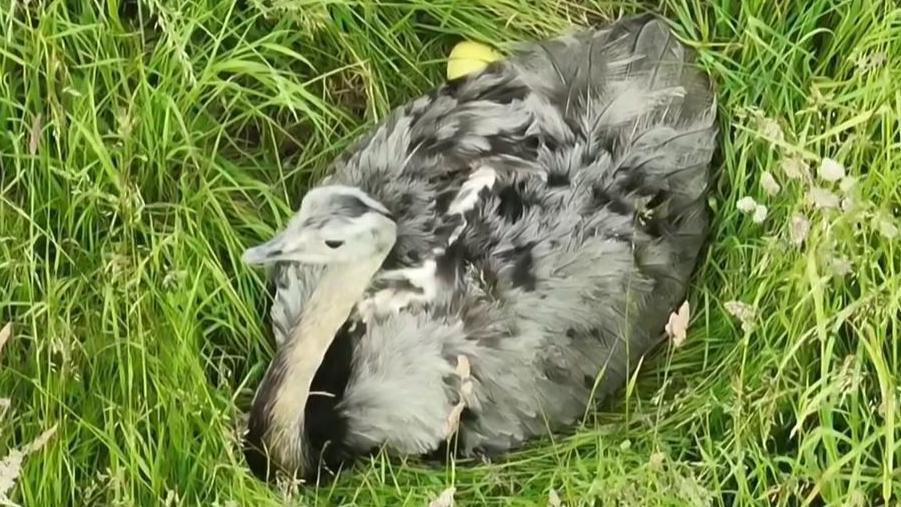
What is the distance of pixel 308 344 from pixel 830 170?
0.66 m

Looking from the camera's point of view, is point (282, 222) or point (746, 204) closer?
point (746, 204)

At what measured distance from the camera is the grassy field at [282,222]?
178 centimetres

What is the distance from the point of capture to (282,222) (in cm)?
196

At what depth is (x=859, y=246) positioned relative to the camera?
1.80m

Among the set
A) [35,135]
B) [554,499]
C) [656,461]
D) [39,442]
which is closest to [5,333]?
[39,442]

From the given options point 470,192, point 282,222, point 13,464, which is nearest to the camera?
point 13,464

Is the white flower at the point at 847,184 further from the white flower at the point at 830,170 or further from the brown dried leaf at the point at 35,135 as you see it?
the brown dried leaf at the point at 35,135

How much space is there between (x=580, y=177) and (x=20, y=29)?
776 mm

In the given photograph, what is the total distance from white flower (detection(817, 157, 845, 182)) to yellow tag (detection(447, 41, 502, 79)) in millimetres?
528

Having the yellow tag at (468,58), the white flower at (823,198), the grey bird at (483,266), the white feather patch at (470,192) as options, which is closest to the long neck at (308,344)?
the grey bird at (483,266)

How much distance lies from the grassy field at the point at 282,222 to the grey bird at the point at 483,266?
0.26 ft

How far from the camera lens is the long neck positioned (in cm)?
175

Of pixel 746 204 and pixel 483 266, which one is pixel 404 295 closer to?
pixel 483 266

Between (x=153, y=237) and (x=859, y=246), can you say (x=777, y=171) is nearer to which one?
(x=859, y=246)
